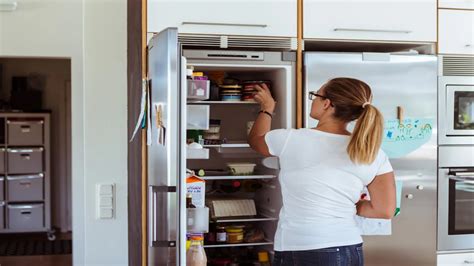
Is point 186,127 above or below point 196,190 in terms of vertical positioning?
above

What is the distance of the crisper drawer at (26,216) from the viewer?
7684mm

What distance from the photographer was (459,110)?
3.15m

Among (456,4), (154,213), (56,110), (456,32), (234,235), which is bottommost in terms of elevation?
(234,235)

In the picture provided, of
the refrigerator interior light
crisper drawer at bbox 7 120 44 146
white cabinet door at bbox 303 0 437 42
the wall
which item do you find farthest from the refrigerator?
the wall

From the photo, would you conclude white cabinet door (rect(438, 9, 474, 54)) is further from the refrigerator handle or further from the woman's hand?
the refrigerator handle

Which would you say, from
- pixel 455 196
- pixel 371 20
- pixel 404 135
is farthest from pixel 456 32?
pixel 455 196

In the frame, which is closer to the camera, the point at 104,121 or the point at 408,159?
the point at 408,159

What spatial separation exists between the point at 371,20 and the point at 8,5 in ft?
7.83

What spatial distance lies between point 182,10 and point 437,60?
1305 millimetres

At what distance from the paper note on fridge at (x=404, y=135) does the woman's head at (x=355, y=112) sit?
0.76 m

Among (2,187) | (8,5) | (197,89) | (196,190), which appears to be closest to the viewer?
(196,190)

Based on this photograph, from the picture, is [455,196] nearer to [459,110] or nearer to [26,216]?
[459,110]

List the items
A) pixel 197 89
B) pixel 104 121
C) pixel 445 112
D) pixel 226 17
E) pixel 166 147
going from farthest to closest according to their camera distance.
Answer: pixel 104 121 < pixel 445 112 < pixel 226 17 < pixel 197 89 < pixel 166 147

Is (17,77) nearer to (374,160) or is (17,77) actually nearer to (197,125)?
(197,125)
